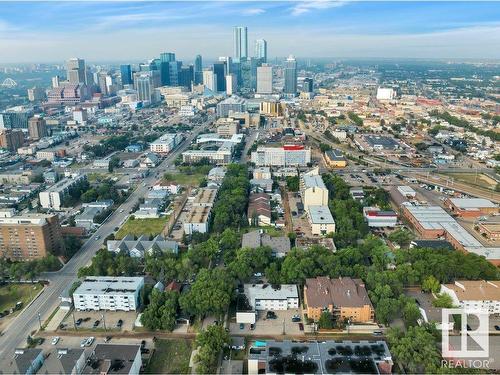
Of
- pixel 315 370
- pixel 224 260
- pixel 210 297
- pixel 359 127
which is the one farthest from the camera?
pixel 359 127

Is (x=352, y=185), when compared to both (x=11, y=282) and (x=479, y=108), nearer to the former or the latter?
(x=11, y=282)

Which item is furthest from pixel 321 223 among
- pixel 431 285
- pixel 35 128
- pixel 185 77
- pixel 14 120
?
pixel 185 77

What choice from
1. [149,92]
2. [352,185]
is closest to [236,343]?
[352,185]

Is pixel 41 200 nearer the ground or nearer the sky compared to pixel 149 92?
nearer the ground

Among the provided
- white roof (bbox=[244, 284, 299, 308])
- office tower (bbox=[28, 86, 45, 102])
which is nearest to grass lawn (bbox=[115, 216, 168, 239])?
white roof (bbox=[244, 284, 299, 308])

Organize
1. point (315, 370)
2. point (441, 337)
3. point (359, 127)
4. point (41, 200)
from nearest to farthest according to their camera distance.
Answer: point (315, 370)
point (441, 337)
point (41, 200)
point (359, 127)

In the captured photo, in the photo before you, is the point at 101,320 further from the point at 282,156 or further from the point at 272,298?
the point at 282,156
